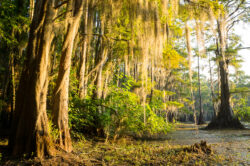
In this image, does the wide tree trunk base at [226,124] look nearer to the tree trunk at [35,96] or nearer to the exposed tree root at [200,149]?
the exposed tree root at [200,149]

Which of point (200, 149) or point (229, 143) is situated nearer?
point (200, 149)

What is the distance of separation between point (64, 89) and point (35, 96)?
0.65m

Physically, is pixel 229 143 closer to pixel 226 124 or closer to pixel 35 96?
pixel 35 96

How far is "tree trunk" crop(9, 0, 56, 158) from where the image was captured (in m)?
3.45

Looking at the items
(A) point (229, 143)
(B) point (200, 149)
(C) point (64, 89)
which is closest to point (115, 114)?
(C) point (64, 89)

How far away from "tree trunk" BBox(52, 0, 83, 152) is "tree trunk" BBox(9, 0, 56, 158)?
0.96ft

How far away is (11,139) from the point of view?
12.5 feet

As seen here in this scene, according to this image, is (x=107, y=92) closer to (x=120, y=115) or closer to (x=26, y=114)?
(x=120, y=115)

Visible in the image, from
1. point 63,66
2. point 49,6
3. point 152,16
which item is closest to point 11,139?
point 63,66

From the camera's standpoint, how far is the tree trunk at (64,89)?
151 inches

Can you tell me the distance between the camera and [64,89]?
401 centimetres

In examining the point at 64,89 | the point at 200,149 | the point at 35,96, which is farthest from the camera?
the point at 200,149

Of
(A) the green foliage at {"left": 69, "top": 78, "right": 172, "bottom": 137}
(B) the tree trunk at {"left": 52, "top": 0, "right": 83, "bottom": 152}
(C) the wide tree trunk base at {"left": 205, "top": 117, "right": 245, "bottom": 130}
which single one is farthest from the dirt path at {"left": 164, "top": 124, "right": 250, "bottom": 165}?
(C) the wide tree trunk base at {"left": 205, "top": 117, "right": 245, "bottom": 130}

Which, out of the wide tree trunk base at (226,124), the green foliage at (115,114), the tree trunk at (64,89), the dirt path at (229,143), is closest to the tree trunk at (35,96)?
the tree trunk at (64,89)
